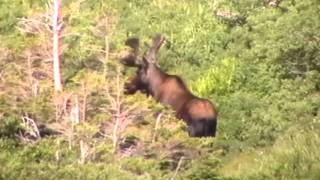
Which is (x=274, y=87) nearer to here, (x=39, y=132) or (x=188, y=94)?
(x=188, y=94)

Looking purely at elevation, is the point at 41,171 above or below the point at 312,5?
below

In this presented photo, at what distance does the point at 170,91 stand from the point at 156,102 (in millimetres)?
1274

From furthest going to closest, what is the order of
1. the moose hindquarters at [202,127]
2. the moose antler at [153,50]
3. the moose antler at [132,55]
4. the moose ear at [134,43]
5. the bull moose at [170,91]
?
1. the moose ear at [134,43]
2. the moose antler at [153,50]
3. the moose antler at [132,55]
4. the bull moose at [170,91]
5. the moose hindquarters at [202,127]

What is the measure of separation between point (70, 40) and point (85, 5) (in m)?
3.61

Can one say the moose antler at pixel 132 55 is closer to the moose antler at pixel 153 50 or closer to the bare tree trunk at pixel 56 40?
the moose antler at pixel 153 50

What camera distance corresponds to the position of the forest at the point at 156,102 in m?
9.09

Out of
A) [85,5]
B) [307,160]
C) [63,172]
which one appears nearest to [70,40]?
[85,5]

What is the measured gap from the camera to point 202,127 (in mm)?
13867

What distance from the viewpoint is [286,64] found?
15.2 metres

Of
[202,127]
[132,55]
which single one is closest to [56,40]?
[132,55]

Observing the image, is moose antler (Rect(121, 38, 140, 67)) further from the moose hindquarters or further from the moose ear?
the moose hindquarters

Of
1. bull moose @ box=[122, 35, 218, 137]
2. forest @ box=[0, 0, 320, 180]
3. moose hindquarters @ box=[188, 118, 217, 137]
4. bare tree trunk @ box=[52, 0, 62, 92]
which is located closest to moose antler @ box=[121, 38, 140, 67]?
bull moose @ box=[122, 35, 218, 137]

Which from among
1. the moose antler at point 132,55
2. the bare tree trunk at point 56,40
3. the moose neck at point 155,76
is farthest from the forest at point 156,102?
the moose neck at point 155,76

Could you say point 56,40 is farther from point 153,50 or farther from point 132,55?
point 153,50
